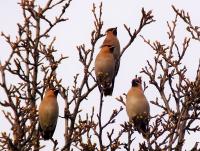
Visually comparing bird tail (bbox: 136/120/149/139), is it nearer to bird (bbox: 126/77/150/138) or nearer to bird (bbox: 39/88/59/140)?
bird (bbox: 126/77/150/138)

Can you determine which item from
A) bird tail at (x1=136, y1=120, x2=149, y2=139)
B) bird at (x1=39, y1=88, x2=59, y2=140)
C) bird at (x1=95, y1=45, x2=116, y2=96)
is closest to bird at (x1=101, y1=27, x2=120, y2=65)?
bird at (x1=95, y1=45, x2=116, y2=96)

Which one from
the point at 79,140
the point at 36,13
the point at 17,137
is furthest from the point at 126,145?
the point at 36,13

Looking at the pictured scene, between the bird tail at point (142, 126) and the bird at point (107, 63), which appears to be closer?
the bird tail at point (142, 126)

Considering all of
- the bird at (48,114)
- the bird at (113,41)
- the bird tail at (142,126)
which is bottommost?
the bird tail at (142,126)

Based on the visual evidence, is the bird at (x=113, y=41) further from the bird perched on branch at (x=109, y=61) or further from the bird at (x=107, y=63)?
the bird at (x=107, y=63)

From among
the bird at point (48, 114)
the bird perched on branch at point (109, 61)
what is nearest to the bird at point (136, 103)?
the bird perched on branch at point (109, 61)

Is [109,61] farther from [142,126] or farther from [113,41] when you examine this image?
[142,126]

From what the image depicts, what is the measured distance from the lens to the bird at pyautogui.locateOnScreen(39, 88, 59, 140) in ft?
29.3

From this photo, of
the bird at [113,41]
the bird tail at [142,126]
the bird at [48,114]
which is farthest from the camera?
the bird at [113,41]

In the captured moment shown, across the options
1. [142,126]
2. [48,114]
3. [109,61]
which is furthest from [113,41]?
[142,126]

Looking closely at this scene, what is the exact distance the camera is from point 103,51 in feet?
30.7

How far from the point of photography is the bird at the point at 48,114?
29.3 feet

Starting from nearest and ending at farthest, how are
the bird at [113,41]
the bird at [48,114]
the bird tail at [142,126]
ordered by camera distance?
1. the bird tail at [142,126]
2. the bird at [48,114]
3. the bird at [113,41]

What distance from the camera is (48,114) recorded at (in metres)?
8.95
